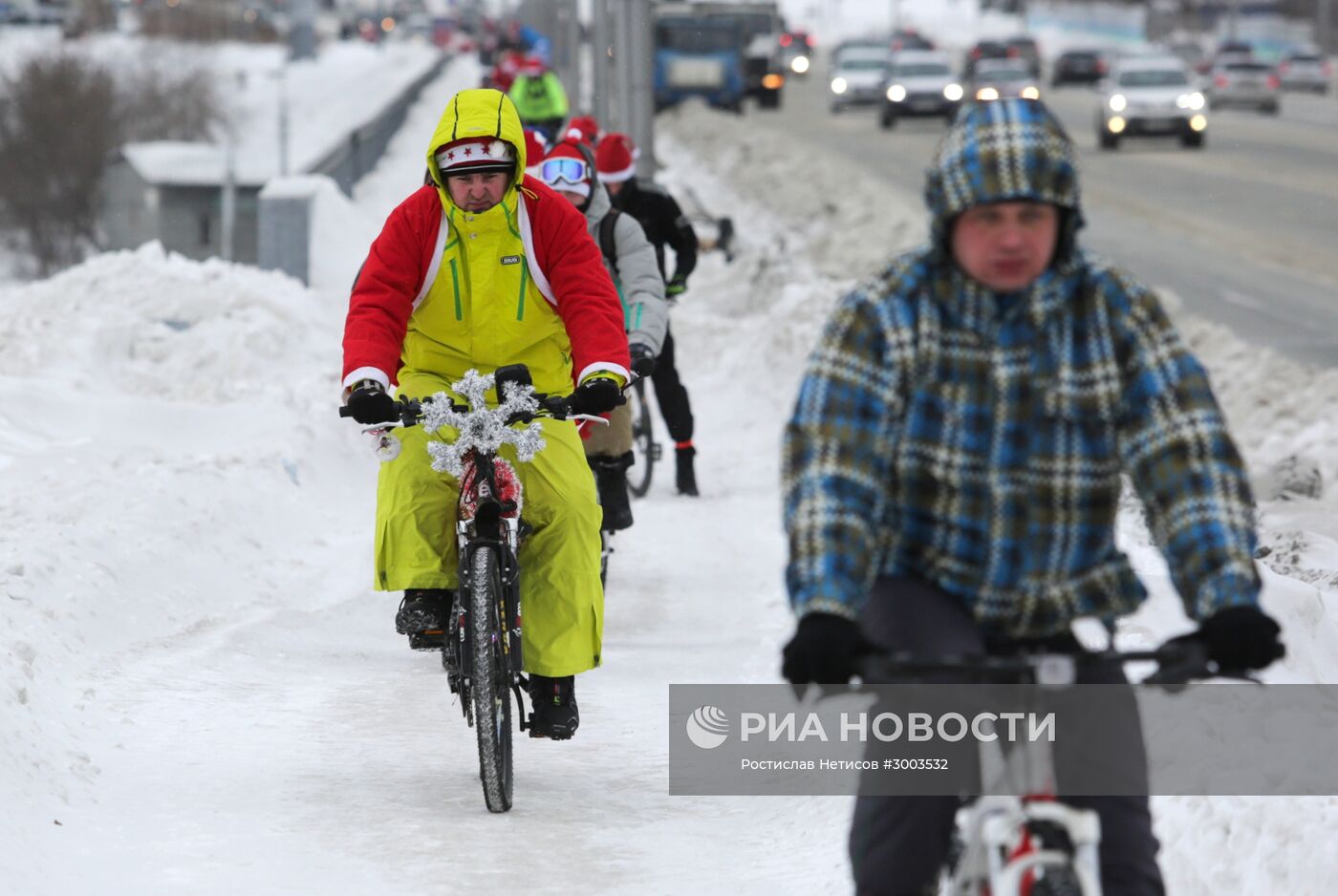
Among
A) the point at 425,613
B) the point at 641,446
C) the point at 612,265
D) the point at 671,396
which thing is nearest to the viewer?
the point at 425,613

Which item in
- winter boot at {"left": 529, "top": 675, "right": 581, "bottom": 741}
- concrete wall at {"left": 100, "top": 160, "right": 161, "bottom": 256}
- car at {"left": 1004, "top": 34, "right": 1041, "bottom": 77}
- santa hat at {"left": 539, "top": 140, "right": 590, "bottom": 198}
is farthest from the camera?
car at {"left": 1004, "top": 34, "right": 1041, "bottom": 77}

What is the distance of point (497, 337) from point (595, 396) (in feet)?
1.40

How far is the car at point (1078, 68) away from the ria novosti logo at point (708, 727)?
66.1m

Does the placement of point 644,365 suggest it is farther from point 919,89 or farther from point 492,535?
point 919,89

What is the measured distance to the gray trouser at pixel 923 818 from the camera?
10.3ft

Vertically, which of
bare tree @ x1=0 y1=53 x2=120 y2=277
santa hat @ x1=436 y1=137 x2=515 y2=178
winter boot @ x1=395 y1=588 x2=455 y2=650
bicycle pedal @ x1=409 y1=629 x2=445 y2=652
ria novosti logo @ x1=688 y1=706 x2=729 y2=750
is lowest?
bare tree @ x1=0 y1=53 x2=120 y2=277

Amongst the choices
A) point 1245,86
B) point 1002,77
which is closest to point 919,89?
point 1002,77

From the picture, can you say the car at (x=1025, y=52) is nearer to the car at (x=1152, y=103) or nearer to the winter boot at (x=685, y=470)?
the car at (x=1152, y=103)

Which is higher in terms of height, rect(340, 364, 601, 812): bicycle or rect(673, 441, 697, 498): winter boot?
rect(340, 364, 601, 812): bicycle

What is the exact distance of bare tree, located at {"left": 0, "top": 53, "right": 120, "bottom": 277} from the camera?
59219 mm

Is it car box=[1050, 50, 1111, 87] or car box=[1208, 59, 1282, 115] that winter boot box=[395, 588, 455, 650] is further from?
car box=[1050, 50, 1111, 87]

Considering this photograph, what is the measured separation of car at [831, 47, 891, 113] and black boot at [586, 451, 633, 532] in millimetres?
48426

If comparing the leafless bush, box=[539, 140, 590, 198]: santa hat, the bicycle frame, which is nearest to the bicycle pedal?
the bicycle frame

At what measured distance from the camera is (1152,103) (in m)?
40.7
